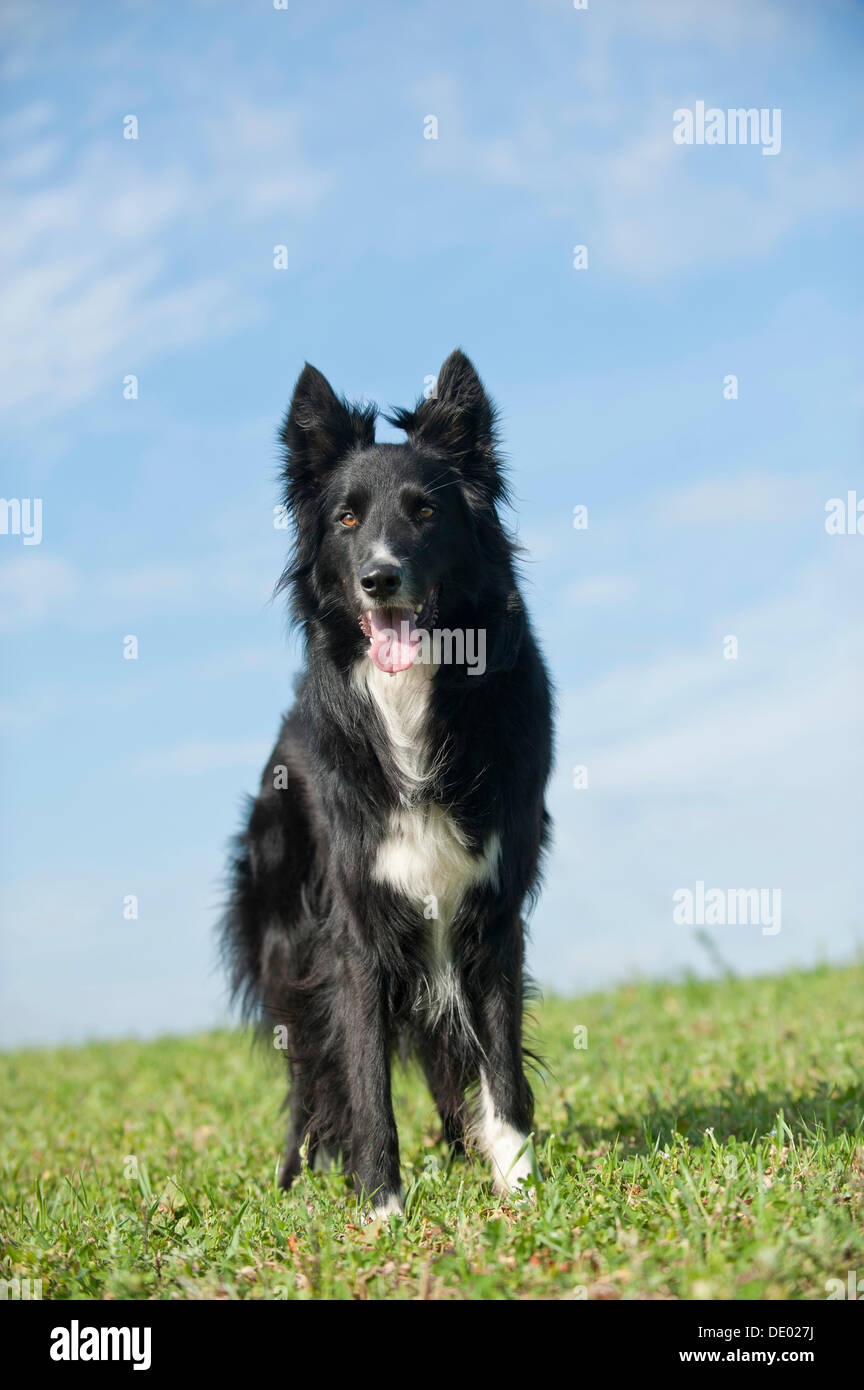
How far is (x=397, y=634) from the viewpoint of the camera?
460cm

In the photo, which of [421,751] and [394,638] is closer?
[394,638]

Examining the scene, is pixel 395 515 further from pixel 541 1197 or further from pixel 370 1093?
pixel 541 1197

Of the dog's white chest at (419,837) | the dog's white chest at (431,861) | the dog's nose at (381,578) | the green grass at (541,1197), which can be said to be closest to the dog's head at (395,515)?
the dog's nose at (381,578)

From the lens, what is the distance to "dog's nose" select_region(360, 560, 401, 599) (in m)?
4.40

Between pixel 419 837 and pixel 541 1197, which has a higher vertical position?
pixel 419 837

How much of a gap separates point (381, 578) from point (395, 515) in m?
0.43

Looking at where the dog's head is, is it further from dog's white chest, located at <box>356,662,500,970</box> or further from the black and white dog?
dog's white chest, located at <box>356,662,500,970</box>

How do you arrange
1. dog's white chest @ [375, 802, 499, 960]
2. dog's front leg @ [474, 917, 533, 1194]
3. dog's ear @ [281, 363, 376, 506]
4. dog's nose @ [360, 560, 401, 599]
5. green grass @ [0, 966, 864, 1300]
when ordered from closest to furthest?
→ green grass @ [0, 966, 864, 1300] → dog's nose @ [360, 560, 401, 599] → dog's front leg @ [474, 917, 533, 1194] → dog's white chest @ [375, 802, 499, 960] → dog's ear @ [281, 363, 376, 506]

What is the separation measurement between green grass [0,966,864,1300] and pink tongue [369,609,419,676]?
2.07 m

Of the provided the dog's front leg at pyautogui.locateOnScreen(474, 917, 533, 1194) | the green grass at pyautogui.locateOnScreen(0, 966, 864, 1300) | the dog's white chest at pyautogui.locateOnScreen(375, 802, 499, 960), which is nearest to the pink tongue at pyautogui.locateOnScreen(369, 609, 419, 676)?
the dog's white chest at pyautogui.locateOnScreen(375, 802, 499, 960)

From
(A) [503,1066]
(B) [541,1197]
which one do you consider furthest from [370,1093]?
(B) [541,1197]

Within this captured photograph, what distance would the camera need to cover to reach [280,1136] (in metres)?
7.12

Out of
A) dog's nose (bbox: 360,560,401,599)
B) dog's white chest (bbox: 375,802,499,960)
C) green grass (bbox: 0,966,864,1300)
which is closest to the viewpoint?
green grass (bbox: 0,966,864,1300)
